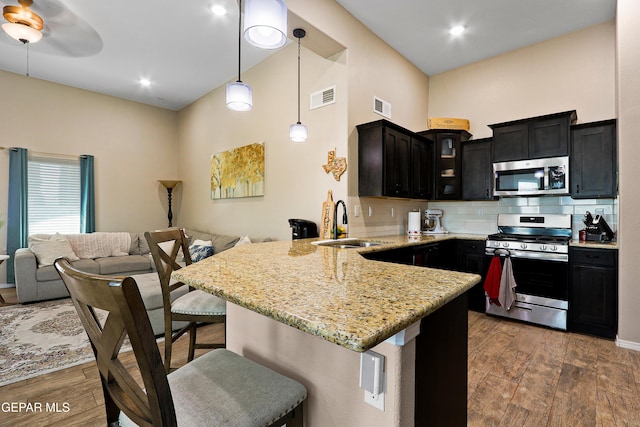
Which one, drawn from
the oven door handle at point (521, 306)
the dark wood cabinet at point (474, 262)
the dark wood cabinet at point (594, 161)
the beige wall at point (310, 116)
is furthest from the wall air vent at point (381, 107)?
the oven door handle at point (521, 306)

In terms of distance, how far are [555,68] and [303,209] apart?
3.50m

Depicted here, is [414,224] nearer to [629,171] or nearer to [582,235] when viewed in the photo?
[582,235]

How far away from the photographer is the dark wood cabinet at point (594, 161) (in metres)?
3.10

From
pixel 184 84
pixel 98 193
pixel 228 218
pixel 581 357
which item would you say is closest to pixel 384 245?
pixel 581 357

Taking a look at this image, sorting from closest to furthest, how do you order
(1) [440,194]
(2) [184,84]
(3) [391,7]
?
(3) [391,7] < (1) [440,194] < (2) [184,84]

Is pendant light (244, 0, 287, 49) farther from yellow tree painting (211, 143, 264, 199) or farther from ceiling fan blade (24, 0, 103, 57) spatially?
ceiling fan blade (24, 0, 103, 57)

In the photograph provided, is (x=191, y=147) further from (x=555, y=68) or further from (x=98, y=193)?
(x=555, y=68)

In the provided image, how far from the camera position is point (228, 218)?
17.0 ft

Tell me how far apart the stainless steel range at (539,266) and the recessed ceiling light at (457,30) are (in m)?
2.31

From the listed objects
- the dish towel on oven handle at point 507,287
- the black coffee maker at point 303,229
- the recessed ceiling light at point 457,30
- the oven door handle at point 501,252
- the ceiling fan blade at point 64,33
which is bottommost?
the dish towel on oven handle at point 507,287

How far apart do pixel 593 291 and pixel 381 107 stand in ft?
9.60

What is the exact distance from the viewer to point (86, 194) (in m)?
5.27

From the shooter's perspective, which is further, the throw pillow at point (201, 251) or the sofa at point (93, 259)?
the throw pillow at point (201, 251)

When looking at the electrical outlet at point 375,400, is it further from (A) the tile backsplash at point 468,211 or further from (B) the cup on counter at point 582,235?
(B) the cup on counter at point 582,235
